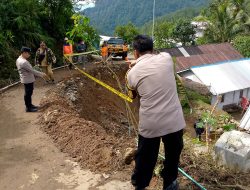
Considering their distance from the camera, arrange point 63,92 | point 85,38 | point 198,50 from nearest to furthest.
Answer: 1. point 63,92
2. point 85,38
3. point 198,50

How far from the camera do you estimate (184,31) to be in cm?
3612

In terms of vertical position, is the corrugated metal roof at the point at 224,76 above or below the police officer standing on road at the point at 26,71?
below

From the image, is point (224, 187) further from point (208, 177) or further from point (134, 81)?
point (134, 81)

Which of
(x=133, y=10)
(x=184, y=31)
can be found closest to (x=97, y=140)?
(x=184, y=31)

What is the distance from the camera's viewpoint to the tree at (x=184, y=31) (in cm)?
3612

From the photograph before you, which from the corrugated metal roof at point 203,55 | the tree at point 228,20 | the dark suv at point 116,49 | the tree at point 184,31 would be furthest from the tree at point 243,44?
the dark suv at point 116,49

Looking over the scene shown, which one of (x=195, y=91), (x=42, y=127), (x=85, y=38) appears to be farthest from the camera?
(x=195, y=91)

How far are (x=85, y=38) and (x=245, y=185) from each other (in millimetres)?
13953

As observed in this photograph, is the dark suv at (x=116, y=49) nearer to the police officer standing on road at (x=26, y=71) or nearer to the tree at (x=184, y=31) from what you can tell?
the police officer standing on road at (x=26, y=71)

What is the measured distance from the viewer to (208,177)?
4832 mm

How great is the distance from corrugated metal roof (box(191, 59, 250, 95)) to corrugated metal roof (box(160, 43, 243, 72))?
1.45 metres

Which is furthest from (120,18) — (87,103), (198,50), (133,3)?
(87,103)

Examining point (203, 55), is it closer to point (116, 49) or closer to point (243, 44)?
point (243, 44)

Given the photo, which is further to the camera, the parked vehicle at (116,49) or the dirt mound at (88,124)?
the parked vehicle at (116,49)
